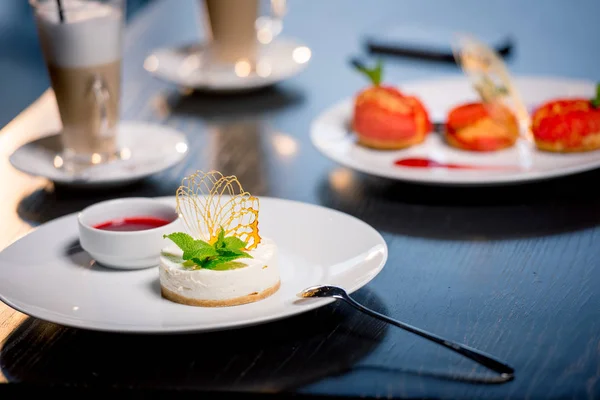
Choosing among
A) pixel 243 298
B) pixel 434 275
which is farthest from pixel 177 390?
pixel 434 275

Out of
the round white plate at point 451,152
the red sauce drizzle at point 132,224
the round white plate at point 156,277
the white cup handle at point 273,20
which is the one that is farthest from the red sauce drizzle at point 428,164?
the white cup handle at point 273,20

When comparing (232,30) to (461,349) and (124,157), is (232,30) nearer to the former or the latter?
(124,157)

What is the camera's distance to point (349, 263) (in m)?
1.08

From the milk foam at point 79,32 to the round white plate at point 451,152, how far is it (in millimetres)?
378

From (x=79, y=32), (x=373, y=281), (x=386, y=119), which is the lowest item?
(x=373, y=281)

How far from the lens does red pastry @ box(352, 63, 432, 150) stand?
154cm

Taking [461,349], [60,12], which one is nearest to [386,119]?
[60,12]

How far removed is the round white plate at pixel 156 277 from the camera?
0.97 m

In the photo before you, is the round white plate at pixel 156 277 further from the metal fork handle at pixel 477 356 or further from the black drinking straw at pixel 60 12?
the black drinking straw at pixel 60 12

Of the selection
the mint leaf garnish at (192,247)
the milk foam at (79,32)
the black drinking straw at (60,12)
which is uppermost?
the black drinking straw at (60,12)

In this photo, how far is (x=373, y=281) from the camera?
1.14 meters

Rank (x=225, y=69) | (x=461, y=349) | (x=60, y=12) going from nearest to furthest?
(x=461, y=349), (x=60, y=12), (x=225, y=69)

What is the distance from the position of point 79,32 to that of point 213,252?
592mm

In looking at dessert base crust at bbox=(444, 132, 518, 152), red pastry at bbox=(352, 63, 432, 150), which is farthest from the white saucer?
dessert base crust at bbox=(444, 132, 518, 152)
